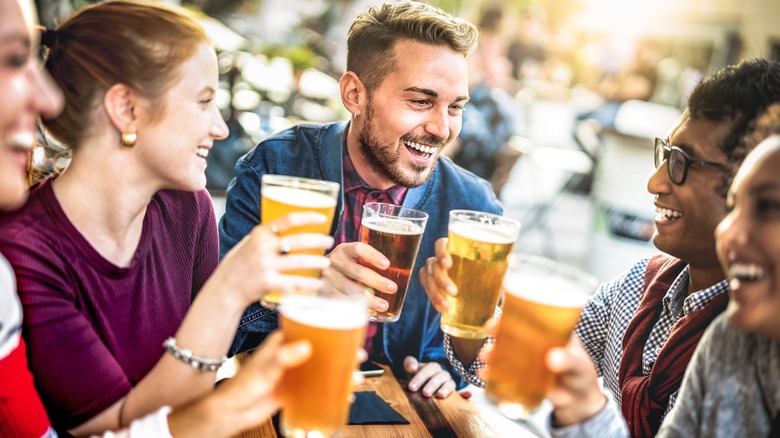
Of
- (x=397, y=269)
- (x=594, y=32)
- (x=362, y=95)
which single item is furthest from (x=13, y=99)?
(x=594, y=32)

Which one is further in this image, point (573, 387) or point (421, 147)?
point (421, 147)

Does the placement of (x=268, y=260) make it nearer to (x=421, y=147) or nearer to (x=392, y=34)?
(x=421, y=147)

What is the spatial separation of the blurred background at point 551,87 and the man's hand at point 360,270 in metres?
1.75

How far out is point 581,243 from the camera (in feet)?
23.7

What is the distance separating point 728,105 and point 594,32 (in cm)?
1240

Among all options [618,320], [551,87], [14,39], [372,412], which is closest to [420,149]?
[618,320]

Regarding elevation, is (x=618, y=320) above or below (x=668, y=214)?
below

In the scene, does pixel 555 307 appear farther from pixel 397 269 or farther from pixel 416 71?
pixel 416 71

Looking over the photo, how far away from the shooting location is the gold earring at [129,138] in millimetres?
1683

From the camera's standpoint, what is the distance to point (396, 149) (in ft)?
7.93

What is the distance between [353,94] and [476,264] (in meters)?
1.31

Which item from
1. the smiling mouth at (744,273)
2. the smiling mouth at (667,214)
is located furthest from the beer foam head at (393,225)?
the smiling mouth at (744,273)

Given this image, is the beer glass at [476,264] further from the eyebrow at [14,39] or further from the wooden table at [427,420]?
the eyebrow at [14,39]

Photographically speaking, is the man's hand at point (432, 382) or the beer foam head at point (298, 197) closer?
the beer foam head at point (298, 197)
